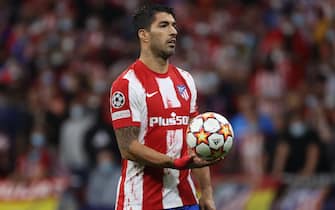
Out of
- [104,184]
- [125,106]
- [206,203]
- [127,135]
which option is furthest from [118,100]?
[104,184]

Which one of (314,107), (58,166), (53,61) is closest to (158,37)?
(314,107)

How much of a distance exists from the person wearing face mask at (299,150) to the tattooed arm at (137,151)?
5.35 meters

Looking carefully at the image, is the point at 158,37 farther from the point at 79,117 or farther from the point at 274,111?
the point at 79,117

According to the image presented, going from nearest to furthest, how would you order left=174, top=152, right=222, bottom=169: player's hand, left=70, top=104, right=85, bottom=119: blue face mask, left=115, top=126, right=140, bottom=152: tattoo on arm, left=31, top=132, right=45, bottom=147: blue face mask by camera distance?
left=174, top=152, right=222, bottom=169: player's hand
left=115, top=126, right=140, bottom=152: tattoo on arm
left=31, top=132, right=45, bottom=147: blue face mask
left=70, top=104, right=85, bottom=119: blue face mask

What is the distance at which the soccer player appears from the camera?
8.02 meters

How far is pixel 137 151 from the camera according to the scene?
7918mm

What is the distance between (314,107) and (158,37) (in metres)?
5.87

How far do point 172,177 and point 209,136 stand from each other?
0.62m

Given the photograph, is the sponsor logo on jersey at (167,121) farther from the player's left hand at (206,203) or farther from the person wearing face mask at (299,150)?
the person wearing face mask at (299,150)

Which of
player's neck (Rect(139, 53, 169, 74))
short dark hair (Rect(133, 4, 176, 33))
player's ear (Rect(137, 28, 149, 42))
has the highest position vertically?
short dark hair (Rect(133, 4, 176, 33))

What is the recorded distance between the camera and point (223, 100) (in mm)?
15328

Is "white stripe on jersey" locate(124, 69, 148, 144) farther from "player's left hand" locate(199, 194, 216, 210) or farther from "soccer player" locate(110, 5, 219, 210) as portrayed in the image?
"player's left hand" locate(199, 194, 216, 210)

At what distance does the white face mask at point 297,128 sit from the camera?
522 inches

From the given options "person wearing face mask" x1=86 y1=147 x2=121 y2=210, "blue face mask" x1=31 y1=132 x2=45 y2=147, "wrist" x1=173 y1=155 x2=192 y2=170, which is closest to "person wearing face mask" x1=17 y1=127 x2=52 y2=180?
"blue face mask" x1=31 y1=132 x2=45 y2=147
